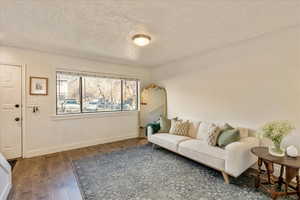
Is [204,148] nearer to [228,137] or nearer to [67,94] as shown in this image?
[228,137]

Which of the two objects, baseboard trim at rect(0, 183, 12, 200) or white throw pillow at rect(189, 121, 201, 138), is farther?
white throw pillow at rect(189, 121, 201, 138)

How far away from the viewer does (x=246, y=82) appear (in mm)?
2799

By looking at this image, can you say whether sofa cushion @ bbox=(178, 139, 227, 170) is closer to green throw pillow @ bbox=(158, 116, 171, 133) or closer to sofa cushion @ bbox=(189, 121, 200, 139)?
sofa cushion @ bbox=(189, 121, 200, 139)

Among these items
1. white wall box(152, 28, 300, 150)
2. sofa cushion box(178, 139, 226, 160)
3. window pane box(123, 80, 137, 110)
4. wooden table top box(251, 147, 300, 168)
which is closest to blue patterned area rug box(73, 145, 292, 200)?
sofa cushion box(178, 139, 226, 160)

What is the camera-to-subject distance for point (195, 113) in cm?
376

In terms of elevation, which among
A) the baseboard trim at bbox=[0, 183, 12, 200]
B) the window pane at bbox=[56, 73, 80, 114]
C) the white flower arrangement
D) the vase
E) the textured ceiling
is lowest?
the baseboard trim at bbox=[0, 183, 12, 200]

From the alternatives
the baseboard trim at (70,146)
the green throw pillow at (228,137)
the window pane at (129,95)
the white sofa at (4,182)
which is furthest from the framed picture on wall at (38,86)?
the green throw pillow at (228,137)

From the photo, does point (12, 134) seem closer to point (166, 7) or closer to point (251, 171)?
point (166, 7)

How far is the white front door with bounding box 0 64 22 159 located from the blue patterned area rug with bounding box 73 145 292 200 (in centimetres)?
141

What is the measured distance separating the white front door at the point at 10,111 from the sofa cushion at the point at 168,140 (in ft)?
9.60

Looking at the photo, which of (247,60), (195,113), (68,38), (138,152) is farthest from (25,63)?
(247,60)

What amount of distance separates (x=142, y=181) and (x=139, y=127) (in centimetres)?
267

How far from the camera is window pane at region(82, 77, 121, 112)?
4.06 metres

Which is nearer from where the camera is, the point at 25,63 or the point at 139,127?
the point at 25,63
